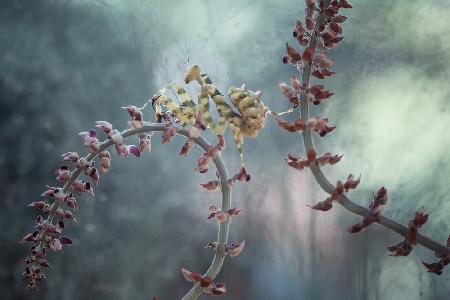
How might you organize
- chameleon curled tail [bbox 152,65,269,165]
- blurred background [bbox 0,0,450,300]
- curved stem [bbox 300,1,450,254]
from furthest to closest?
blurred background [bbox 0,0,450,300], chameleon curled tail [bbox 152,65,269,165], curved stem [bbox 300,1,450,254]

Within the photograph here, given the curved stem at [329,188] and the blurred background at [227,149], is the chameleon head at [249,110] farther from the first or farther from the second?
the blurred background at [227,149]

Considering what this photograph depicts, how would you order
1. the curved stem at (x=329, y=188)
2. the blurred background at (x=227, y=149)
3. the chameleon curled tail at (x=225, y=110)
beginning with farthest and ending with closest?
the blurred background at (x=227, y=149) < the chameleon curled tail at (x=225, y=110) < the curved stem at (x=329, y=188)

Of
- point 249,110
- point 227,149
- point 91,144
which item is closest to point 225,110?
point 249,110

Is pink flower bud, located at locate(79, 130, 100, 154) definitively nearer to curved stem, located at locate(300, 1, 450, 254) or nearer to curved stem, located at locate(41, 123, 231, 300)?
curved stem, located at locate(41, 123, 231, 300)

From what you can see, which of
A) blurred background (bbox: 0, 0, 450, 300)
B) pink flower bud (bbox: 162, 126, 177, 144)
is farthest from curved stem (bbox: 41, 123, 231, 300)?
blurred background (bbox: 0, 0, 450, 300)

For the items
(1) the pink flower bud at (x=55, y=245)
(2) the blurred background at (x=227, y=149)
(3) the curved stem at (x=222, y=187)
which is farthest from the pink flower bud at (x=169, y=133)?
(2) the blurred background at (x=227, y=149)
